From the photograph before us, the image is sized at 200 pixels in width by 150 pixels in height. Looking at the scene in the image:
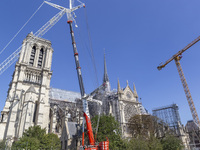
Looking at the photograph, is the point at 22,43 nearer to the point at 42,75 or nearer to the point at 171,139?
the point at 42,75

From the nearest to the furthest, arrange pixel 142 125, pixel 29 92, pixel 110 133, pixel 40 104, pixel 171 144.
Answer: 1. pixel 110 133
2. pixel 171 144
3. pixel 29 92
4. pixel 40 104
5. pixel 142 125

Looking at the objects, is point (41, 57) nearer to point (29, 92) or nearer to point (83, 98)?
point (29, 92)

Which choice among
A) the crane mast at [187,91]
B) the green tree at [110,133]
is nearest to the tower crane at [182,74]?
the crane mast at [187,91]

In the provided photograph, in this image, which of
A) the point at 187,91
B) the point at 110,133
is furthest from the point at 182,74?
the point at 110,133

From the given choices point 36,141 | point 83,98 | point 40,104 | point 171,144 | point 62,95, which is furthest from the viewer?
point 62,95

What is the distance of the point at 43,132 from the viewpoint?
1288 inches

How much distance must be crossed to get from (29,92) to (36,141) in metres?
17.2

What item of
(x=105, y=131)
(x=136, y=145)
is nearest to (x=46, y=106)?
(x=105, y=131)

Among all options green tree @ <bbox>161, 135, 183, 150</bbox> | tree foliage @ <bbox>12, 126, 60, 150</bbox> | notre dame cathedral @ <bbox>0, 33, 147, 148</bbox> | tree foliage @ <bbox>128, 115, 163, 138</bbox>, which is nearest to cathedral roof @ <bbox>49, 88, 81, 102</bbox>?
notre dame cathedral @ <bbox>0, 33, 147, 148</bbox>

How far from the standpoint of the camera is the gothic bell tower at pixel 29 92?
39.0 meters

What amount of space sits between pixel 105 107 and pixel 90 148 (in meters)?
37.4

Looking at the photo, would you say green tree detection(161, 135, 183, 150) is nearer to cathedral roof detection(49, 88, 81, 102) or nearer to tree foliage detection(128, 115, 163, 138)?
tree foliage detection(128, 115, 163, 138)

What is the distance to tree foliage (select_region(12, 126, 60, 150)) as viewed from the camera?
2761 centimetres

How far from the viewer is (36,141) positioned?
2853 cm
